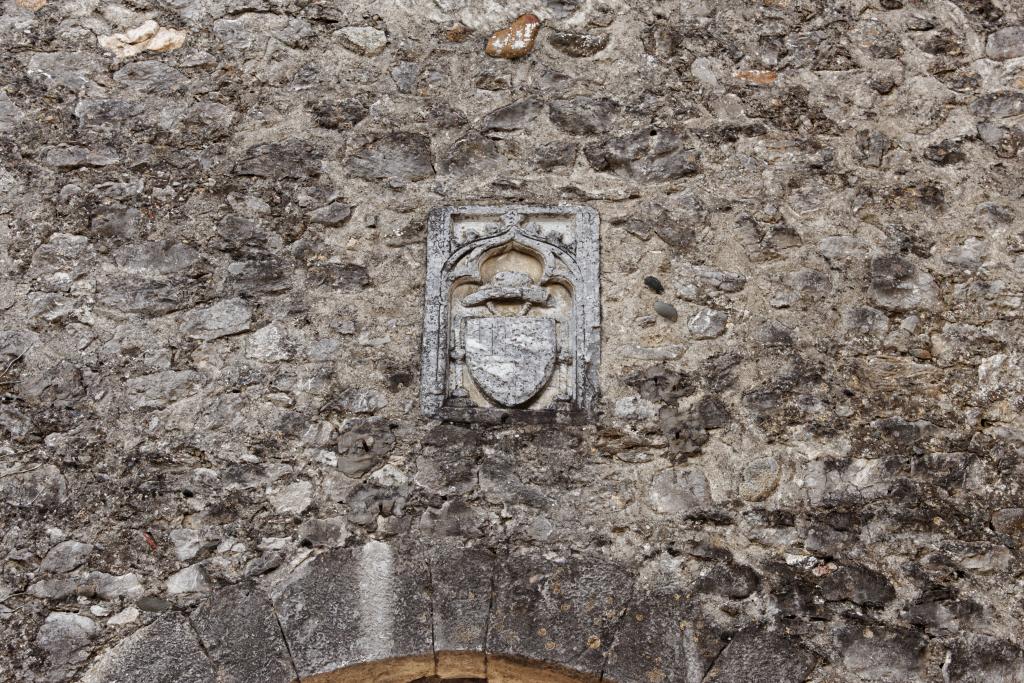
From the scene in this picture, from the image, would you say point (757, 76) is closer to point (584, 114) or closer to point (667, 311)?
point (584, 114)

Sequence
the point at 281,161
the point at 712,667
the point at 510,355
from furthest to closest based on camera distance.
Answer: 1. the point at 281,161
2. the point at 510,355
3. the point at 712,667

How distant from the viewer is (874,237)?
3.38m

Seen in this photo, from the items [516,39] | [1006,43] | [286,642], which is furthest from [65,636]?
[1006,43]

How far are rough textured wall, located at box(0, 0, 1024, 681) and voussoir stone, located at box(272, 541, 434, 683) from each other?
8cm

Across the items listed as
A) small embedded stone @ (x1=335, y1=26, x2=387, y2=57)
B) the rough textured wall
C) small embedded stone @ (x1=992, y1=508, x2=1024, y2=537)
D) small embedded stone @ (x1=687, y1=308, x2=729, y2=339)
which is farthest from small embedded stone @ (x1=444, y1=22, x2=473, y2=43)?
small embedded stone @ (x1=992, y1=508, x2=1024, y2=537)

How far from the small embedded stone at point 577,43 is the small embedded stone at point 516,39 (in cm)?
7

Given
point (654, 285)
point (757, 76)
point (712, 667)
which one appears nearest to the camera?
point (712, 667)

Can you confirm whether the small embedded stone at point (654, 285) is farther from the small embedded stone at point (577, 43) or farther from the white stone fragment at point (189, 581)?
the white stone fragment at point (189, 581)

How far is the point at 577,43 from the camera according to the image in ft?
11.9

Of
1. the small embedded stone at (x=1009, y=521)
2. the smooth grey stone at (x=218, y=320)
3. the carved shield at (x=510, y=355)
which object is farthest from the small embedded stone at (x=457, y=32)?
the small embedded stone at (x=1009, y=521)

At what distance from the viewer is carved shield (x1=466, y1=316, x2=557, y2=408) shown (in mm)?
3154

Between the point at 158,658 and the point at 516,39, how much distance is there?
233 cm

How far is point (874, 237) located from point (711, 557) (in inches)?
47.8

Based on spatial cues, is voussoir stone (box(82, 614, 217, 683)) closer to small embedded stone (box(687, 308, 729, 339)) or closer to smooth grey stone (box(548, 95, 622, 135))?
small embedded stone (box(687, 308, 729, 339))
